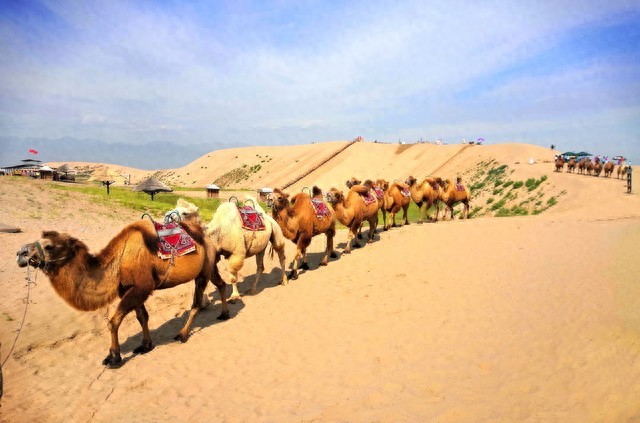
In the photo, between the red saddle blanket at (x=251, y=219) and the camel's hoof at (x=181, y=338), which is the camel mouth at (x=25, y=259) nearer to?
the camel's hoof at (x=181, y=338)

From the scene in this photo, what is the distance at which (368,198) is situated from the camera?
Answer: 14836mm

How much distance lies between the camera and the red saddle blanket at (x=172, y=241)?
6.96 meters

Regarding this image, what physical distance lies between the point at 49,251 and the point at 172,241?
1.88 metres

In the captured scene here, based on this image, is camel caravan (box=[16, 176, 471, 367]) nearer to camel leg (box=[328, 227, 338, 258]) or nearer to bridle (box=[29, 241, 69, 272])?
bridle (box=[29, 241, 69, 272])

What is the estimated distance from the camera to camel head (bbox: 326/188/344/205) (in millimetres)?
13453

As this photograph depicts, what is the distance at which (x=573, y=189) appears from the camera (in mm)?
22188

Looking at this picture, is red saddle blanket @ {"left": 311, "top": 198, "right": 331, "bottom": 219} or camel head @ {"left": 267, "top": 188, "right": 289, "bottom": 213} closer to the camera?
camel head @ {"left": 267, "top": 188, "right": 289, "bottom": 213}

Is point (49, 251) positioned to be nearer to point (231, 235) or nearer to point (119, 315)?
point (119, 315)

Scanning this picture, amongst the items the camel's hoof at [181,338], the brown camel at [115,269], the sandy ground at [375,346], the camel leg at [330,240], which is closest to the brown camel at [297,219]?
the camel leg at [330,240]

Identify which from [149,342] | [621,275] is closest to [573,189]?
[621,275]

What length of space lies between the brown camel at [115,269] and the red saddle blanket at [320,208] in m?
4.82

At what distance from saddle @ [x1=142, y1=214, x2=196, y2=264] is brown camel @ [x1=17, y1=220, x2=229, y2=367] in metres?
0.08

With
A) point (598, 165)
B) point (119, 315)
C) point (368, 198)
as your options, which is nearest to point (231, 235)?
point (119, 315)

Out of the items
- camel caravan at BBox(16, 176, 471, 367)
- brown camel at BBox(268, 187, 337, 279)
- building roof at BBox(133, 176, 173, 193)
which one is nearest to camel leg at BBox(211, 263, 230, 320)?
camel caravan at BBox(16, 176, 471, 367)
